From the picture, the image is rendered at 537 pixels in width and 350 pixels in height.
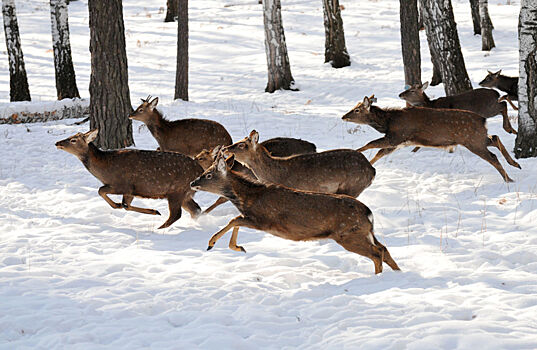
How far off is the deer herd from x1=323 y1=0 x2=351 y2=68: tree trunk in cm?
1048

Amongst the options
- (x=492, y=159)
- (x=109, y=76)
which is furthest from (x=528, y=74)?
(x=109, y=76)

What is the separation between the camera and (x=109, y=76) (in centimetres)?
1245

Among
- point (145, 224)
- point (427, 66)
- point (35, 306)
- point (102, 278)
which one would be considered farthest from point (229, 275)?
point (427, 66)

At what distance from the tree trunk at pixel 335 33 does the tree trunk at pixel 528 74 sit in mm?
12657

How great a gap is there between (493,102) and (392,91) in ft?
21.2

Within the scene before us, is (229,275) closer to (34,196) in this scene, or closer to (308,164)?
(308,164)

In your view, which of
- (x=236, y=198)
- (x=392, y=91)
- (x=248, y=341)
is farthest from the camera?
(x=392, y=91)

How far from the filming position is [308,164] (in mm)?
8766

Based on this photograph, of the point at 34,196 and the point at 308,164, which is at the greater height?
the point at 308,164

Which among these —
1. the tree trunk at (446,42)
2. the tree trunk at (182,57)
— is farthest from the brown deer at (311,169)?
the tree trunk at (182,57)

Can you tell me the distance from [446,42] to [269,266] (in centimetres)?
819

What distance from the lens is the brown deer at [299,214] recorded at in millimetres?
6824

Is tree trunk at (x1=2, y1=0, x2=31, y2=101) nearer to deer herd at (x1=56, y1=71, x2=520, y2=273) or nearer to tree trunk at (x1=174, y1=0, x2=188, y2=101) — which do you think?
tree trunk at (x1=174, y1=0, x2=188, y2=101)

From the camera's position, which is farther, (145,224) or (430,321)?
(145,224)
